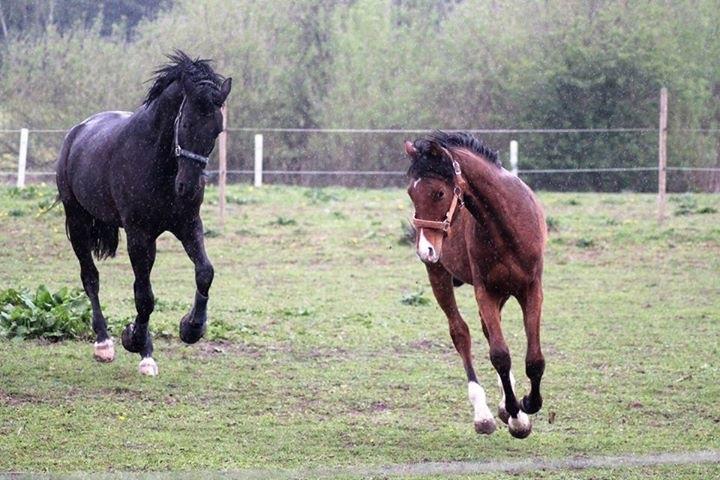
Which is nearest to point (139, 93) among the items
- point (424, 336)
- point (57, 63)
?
point (57, 63)

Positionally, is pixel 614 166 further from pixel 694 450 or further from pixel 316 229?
pixel 694 450

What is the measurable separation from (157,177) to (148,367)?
1325 millimetres

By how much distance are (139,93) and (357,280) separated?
14.1m

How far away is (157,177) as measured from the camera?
7285 mm

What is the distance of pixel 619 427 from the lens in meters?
6.19

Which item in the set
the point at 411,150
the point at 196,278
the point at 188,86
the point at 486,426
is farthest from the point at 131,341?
the point at 411,150

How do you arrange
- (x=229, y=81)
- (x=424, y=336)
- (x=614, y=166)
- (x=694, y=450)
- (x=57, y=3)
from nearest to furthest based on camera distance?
(x=694, y=450), (x=229, y=81), (x=424, y=336), (x=614, y=166), (x=57, y=3)

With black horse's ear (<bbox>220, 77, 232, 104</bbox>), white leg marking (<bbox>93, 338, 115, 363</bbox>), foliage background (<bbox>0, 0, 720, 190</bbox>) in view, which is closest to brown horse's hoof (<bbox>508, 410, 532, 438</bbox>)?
black horse's ear (<bbox>220, 77, 232, 104</bbox>)

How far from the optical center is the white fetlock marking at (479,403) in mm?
5887

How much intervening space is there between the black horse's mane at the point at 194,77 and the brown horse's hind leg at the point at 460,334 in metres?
1.77

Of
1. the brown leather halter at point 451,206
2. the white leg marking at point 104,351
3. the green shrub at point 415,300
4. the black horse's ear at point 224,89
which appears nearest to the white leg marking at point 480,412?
the brown leather halter at point 451,206

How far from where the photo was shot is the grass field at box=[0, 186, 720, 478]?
224 inches

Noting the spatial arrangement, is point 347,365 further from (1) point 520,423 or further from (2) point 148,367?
(1) point 520,423

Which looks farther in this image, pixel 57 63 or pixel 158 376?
pixel 57 63
